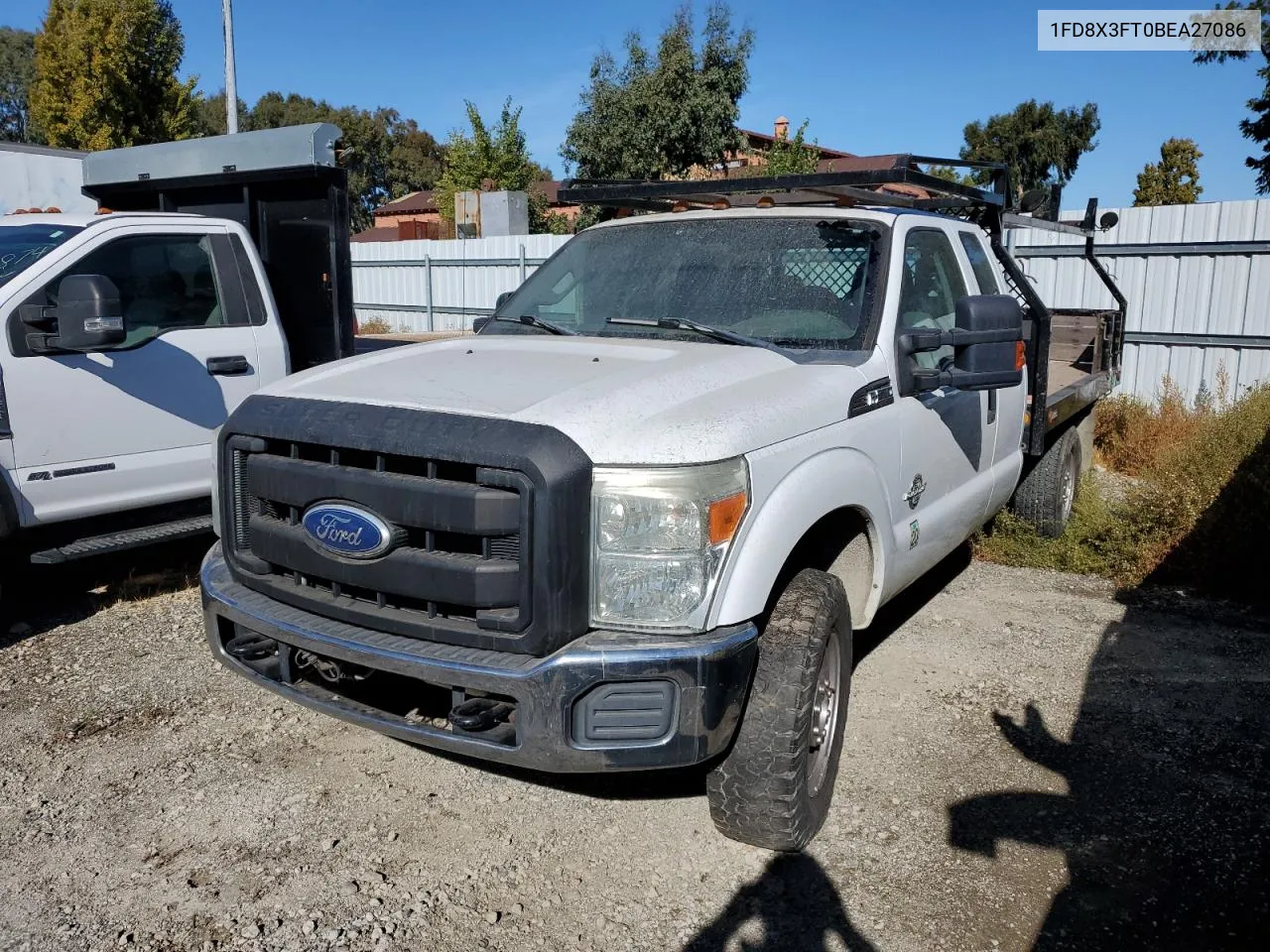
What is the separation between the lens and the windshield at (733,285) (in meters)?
3.98

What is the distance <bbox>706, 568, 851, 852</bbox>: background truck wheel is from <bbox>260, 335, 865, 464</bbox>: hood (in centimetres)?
56

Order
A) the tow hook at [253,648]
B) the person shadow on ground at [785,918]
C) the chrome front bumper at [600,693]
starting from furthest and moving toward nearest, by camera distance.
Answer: the tow hook at [253,648], the person shadow on ground at [785,918], the chrome front bumper at [600,693]

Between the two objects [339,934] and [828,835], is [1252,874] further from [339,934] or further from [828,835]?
[339,934]

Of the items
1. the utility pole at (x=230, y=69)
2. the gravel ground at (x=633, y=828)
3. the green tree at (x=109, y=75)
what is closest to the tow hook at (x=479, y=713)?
the gravel ground at (x=633, y=828)

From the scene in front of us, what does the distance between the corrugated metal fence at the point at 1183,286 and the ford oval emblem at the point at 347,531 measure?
9581 mm

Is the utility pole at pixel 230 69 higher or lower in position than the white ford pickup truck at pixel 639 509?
higher

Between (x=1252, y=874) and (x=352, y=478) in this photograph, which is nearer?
(x=352, y=478)

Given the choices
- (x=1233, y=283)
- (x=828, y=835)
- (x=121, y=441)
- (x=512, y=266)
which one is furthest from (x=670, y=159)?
(x=828, y=835)

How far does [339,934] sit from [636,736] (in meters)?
1.01

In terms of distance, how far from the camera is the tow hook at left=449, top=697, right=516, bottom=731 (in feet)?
9.40

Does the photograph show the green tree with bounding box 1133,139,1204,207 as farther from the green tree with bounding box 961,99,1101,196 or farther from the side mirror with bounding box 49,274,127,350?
the side mirror with bounding box 49,274,127,350

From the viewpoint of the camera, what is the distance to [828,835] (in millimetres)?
3479

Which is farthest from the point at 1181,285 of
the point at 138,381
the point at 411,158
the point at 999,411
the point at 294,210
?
the point at 411,158

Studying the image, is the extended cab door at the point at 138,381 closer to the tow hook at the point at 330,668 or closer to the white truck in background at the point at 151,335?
the white truck in background at the point at 151,335
